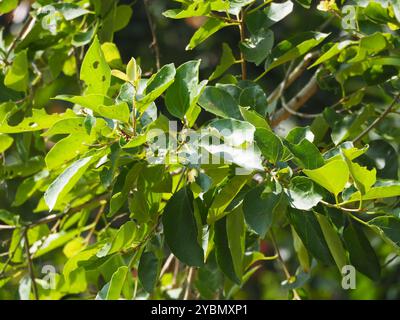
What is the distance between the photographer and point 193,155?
830mm

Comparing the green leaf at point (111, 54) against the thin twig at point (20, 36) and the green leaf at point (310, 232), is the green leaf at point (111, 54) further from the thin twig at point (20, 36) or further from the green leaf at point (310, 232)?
the green leaf at point (310, 232)

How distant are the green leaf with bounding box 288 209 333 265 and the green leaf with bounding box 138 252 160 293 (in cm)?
18

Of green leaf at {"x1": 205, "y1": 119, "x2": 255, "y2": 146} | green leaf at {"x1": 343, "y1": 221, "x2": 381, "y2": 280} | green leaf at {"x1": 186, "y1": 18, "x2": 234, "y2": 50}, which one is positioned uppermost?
green leaf at {"x1": 205, "y1": 119, "x2": 255, "y2": 146}

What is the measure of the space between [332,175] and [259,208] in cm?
9

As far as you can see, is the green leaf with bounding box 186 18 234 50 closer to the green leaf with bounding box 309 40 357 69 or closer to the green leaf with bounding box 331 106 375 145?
the green leaf with bounding box 309 40 357 69

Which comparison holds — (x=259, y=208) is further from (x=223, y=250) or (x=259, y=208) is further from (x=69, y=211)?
(x=69, y=211)

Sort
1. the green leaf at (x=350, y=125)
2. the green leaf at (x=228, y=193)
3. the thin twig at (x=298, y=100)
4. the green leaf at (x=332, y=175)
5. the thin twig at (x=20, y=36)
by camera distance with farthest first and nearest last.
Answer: the thin twig at (x=298, y=100) < the thin twig at (x=20, y=36) < the green leaf at (x=350, y=125) < the green leaf at (x=228, y=193) < the green leaf at (x=332, y=175)

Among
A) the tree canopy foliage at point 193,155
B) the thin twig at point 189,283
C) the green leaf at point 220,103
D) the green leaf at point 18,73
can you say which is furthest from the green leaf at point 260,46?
the thin twig at point 189,283

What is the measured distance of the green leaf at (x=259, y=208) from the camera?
33.2 inches

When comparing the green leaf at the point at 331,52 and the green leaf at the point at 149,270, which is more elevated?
the green leaf at the point at 331,52

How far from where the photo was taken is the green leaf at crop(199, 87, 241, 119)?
3.00ft

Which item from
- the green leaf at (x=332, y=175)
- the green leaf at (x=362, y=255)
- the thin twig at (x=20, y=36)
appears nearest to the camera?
the green leaf at (x=332, y=175)

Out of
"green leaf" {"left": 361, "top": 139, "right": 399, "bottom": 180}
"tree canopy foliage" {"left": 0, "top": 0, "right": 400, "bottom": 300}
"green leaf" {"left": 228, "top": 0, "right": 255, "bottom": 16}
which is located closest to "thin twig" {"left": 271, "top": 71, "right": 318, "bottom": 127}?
"tree canopy foliage" {"left": 0, "top": 0, "right": 400, "bottom": 300}

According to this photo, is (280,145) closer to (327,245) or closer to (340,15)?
(327,245)
